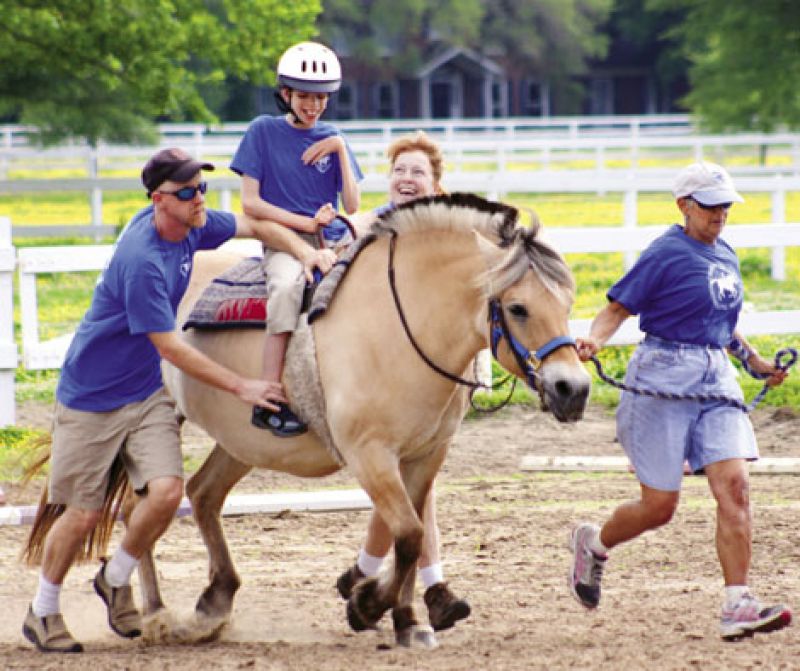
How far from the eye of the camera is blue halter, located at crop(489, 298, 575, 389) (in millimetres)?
5277

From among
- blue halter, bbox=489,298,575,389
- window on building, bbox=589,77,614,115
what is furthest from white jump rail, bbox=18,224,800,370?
window on building, bbox=589,77,614,115

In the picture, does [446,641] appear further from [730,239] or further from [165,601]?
[730,239]

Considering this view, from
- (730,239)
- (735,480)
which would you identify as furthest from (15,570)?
(730,239)

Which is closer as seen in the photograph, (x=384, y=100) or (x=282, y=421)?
(x=282, y=421)

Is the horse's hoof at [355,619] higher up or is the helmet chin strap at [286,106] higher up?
the helmet chin strap at [286,106]

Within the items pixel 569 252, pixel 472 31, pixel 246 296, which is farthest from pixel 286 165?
pixel 472 31

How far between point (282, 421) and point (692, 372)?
1.52m

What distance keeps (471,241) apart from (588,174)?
77.7 ft

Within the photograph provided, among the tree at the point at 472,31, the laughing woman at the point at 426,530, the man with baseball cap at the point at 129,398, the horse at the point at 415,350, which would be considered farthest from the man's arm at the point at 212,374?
the tree at the point at 472,31

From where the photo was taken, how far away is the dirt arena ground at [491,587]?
18.1 feet

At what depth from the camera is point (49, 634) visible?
5.79 metres

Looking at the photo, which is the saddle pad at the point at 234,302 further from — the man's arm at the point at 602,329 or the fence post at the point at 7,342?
the fence post at the point at 7,342

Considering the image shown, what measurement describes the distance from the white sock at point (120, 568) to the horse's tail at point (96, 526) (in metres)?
0.22

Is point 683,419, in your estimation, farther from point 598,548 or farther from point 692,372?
point 598,548
